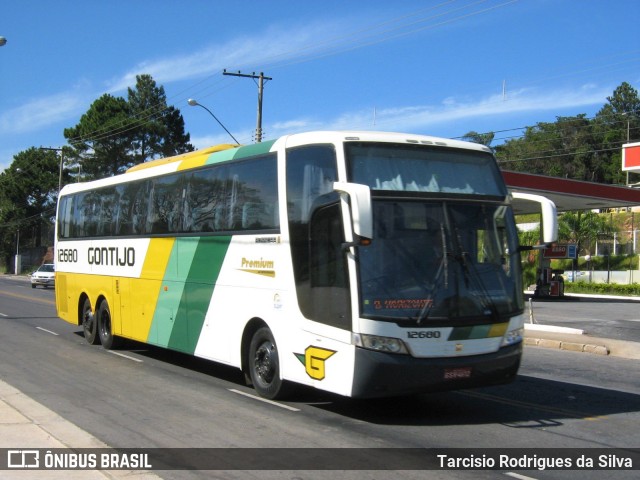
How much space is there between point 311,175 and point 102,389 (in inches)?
179

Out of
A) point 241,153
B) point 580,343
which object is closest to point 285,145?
point 241,153

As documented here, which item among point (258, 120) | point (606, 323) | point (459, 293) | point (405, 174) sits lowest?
point (606, 323)

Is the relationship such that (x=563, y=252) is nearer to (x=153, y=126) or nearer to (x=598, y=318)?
(x=598, y=318)

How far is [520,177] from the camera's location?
33188 mm

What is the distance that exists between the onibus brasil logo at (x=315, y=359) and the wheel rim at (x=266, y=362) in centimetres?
83

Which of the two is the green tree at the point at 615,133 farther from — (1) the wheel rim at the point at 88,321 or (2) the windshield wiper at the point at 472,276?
(2) the windshield wiper at the point at 472,276

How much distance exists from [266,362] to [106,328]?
6688 mm

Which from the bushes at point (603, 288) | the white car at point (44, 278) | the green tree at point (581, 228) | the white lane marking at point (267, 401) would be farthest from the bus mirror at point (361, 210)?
the green tree at point (581, 228)

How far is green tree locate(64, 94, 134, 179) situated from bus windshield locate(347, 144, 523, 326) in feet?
181

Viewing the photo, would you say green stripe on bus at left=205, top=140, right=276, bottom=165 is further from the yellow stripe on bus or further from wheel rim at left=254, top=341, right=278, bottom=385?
wheel rim at left=254, top=341, right=278, bottom=385

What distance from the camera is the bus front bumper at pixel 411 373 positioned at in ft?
25.0

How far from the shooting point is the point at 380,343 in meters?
7.64

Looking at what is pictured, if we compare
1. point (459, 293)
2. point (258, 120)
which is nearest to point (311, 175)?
point (459, 293)

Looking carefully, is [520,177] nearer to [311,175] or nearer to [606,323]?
[606,323]
